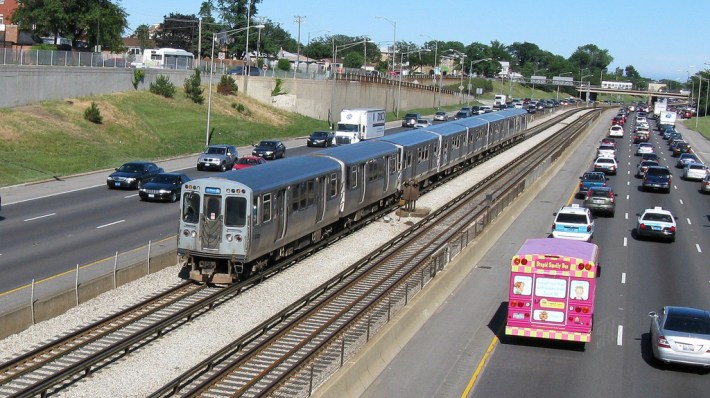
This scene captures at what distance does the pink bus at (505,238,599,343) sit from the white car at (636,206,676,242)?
56.7 feet

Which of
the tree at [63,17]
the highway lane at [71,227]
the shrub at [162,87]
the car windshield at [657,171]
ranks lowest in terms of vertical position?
the highway lane at [71,227]

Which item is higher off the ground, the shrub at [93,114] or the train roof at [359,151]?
the train roof at [359,151]

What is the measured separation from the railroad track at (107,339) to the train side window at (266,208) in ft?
5.48

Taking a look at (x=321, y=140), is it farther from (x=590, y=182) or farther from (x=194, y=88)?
(x=590, y=182)

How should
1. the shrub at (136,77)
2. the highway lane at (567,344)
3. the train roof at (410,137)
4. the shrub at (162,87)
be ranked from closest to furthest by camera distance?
the highway lane at (567,344) → the train roof at (410,137) → the shrub at (136,77) → the shrub at (162,87)

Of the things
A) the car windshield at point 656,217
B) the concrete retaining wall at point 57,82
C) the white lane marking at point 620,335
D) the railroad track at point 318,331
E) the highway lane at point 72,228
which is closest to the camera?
the railroad track at point 318,331

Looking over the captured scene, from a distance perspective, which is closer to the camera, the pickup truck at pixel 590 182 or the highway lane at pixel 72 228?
the highway lane at pixel 72 228

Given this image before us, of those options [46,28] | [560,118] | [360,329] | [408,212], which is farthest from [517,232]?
[560,118]

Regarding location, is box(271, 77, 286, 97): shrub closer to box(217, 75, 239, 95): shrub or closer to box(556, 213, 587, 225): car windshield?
box(217, 75, 239, 95): shrub

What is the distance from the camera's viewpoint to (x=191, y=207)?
2573 cm

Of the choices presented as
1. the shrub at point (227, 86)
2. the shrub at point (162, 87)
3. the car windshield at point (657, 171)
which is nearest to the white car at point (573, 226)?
the car windshield at point (657, 171)

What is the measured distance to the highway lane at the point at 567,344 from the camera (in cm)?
1939

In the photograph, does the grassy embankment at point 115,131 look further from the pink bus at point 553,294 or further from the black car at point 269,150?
the pink bus at point 553,294

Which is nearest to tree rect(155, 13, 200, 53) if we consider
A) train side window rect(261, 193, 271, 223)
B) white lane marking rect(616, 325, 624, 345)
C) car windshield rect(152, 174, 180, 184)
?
car windshield rect(152, 174, 180, 184)
